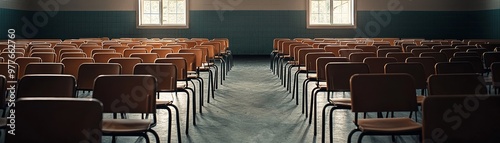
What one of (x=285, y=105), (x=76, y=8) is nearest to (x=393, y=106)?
(x=285, y=105)

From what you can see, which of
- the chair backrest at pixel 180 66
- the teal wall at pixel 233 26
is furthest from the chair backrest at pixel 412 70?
the teal wall at pixel 233 26

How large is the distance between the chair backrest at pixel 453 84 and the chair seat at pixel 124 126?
213 cm

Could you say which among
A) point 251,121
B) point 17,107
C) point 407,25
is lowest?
point 251,121

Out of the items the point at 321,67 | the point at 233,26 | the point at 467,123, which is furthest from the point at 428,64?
the point at 233,26

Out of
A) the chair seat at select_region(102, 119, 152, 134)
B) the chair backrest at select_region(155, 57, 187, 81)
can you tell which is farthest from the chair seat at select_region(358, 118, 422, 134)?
the chair backrest at select_region(155, 57, 187, 81)

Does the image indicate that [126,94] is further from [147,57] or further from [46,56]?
[46,56]

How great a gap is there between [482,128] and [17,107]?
2.49 metres

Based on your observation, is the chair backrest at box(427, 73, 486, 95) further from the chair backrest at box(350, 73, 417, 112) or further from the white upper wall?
the white upper wall

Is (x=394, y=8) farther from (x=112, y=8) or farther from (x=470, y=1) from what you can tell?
(x=112, y=8)

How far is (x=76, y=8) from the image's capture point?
1950 centimetres

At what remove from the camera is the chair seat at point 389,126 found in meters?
3.65

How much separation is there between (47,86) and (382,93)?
245cm

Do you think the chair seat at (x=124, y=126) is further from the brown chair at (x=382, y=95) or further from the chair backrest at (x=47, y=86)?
the brown chair at (x=382, y=95)

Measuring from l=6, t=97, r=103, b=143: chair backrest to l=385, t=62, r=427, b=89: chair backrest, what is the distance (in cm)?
326
